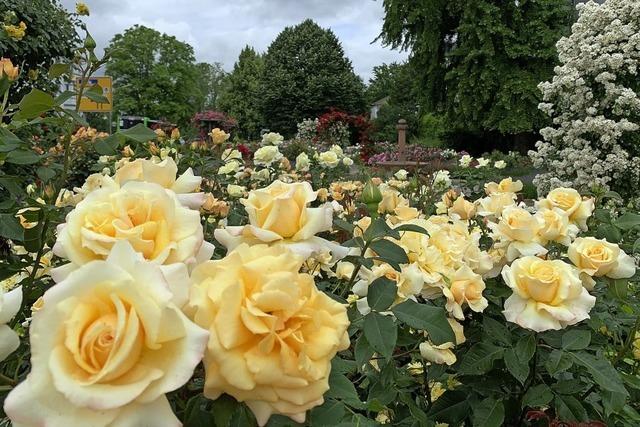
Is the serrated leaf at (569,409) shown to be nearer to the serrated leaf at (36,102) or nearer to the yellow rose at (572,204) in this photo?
the yellow rose at (572,204)

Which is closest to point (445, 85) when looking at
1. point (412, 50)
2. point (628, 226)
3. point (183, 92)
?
point (412, 50)

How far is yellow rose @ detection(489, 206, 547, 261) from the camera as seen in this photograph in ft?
3.48

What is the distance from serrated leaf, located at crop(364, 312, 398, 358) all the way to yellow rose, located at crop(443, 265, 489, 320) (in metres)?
0.22

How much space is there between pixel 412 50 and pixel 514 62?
8.90 feet

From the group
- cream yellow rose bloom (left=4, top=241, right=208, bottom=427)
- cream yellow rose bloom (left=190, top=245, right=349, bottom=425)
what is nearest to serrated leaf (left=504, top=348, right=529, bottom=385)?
cream yellow rose bloom (left=190, top=245, right=349, bottom=425)

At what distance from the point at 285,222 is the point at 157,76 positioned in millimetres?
30382

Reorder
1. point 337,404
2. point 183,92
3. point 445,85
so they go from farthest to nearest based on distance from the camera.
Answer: point 183,92 < point 445,85 < point 337,404

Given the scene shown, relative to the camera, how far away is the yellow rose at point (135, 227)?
0.50m

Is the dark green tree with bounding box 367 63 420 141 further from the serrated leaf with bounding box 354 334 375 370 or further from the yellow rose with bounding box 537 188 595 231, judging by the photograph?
the serrated leaf with bounding box 354 334 375 370

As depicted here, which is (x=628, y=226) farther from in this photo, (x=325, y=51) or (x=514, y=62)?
(x=325, y=51)

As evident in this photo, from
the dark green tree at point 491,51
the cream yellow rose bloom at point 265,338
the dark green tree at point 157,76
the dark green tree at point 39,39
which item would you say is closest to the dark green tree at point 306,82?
the dark green tree at point 157,76

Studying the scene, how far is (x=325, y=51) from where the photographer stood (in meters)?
27.8

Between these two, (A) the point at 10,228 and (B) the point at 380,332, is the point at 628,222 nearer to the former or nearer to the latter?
(B) the point at 380,332

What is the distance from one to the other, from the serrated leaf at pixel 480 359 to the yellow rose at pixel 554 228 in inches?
10.8
